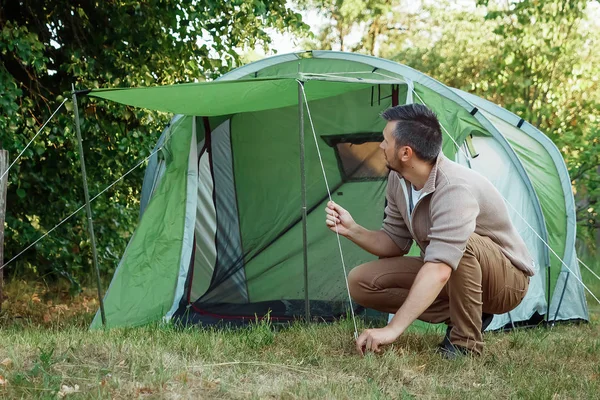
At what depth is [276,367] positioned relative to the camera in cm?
283

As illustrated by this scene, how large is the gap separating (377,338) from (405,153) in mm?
687

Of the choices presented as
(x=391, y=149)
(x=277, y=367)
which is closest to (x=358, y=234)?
(x=391, y=149)

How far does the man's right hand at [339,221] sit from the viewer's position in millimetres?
3111

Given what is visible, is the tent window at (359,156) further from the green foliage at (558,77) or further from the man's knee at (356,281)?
the green foliage at (558,77)

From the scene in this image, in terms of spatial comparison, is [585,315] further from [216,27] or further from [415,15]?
[415,15]

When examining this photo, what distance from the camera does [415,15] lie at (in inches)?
685

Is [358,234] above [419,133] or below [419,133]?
below

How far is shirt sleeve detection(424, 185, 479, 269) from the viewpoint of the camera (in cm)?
277

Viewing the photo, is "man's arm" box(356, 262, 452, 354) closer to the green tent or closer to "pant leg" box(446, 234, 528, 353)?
"pant leg" box(446, 234, 528, 353)

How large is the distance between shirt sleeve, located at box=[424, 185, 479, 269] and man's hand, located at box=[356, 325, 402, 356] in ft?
0.93

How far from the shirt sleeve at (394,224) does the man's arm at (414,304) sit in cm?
48

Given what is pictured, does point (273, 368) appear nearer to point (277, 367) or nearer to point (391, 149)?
point (277, 367)

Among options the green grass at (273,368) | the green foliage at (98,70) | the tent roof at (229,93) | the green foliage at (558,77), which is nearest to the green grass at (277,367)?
the green grass at (273,368)

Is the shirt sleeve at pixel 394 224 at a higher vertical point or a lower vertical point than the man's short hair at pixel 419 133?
lower
